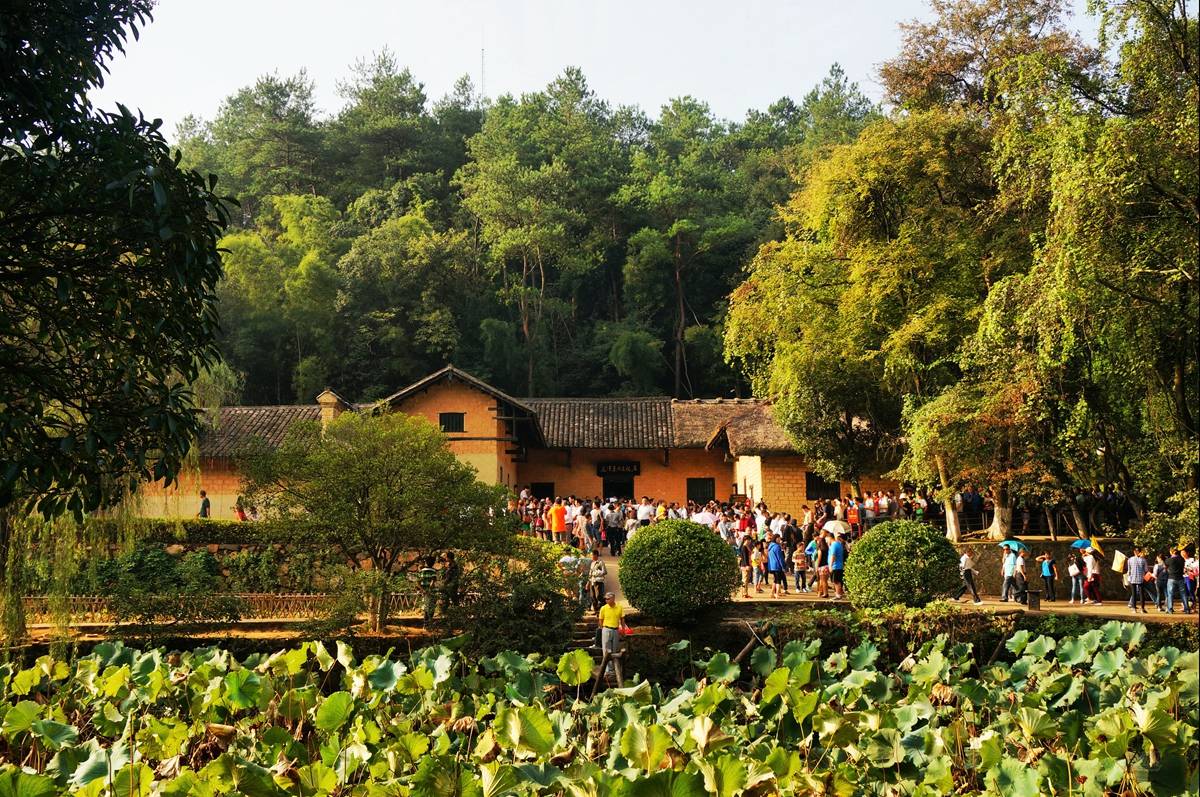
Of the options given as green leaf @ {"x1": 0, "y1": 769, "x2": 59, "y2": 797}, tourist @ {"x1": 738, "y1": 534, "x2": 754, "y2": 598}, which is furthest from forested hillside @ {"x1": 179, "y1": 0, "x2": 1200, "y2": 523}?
green leaf @ {"x1": 0, "y1": 769, "x2": 59, "y2": 797}

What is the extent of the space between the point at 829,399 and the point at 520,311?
71.6 ft

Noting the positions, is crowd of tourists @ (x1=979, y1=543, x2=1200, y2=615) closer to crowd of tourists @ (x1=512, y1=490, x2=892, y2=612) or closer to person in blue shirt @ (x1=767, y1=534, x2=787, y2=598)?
crowd of tourists @ (x1=512, y1=490, x2=892, y2=612)

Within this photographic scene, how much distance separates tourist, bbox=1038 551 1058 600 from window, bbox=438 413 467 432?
17.6 m

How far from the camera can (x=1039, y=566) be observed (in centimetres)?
2073

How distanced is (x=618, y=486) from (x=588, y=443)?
1.98 metres

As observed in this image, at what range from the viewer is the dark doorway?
36.6m

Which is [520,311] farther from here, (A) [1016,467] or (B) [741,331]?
(A) [1016,467]

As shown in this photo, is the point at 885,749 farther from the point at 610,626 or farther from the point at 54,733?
the point at 610,626

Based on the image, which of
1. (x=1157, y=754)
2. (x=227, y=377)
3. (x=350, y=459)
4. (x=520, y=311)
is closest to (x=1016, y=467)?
(x=350, y=459)

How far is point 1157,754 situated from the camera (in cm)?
725

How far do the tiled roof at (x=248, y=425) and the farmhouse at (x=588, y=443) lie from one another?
0.03m

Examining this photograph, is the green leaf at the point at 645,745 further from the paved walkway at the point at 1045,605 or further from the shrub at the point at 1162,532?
the shrub at the point at 1162,532

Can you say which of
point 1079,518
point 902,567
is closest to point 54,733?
point 902,567

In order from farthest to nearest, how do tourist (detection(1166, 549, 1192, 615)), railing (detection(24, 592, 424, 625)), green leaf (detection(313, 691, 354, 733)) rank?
railing (detection(24, 592, 424, 625)) < tourist (detection(1166, 549, 1192, 615)) < green leaf (detection(313, 691, 354, 733))
